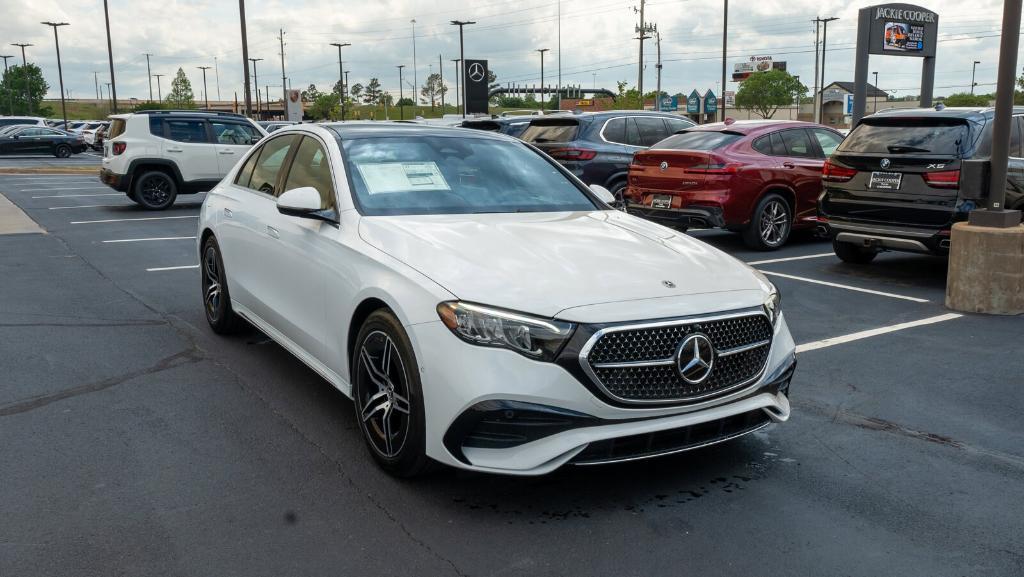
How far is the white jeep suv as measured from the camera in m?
16.5

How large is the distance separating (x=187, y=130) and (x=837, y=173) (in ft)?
40.9

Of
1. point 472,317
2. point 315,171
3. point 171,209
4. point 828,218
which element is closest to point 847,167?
point 828,218

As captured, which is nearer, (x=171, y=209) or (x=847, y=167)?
(x=847, y=167)

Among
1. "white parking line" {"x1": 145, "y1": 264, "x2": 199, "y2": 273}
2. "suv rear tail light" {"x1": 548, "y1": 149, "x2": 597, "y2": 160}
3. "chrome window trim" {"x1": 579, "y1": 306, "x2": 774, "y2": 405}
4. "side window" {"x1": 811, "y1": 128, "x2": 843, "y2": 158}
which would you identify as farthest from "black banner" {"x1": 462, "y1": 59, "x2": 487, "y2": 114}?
"chrome window trim" {"x1": 579, "y1": 306, "x2": 774, "y2": 405}

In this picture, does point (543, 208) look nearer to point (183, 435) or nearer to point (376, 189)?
point (376, 189)

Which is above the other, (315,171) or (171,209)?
(315,171)

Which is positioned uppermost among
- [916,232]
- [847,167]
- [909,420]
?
[847,167]

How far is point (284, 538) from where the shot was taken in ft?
11.2

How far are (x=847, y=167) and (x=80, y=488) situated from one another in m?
7.87

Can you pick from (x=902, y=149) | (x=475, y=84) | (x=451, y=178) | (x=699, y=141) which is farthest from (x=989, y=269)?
(x=475, y=84)

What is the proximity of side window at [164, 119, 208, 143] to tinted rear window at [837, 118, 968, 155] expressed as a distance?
12.3 meters

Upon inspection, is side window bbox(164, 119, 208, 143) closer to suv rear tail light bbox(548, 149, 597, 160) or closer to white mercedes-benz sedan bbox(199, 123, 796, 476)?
suv rear tail light bbox(548, 149, 597, 160)

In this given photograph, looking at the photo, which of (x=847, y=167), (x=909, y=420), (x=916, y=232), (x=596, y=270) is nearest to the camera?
(x=596, y=270)

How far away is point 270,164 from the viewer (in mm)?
5797
